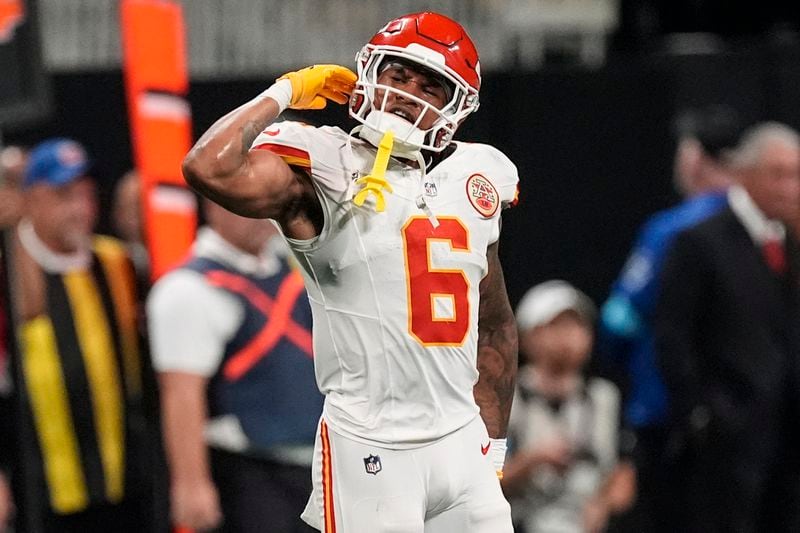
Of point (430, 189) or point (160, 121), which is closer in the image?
point (430, 189)

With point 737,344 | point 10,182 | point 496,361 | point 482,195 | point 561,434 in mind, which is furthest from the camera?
point 10,182

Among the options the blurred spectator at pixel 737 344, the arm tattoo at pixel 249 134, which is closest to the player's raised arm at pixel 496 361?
the arm tattoo at pixel 249 134

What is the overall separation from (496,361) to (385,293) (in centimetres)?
55

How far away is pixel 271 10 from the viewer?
888cm

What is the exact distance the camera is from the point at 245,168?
12.3 ft

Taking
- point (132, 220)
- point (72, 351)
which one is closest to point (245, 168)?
point (72, 351)

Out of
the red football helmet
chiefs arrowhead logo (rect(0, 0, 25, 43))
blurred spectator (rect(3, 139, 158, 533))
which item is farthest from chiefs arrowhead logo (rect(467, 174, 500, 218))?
blurred spectator (rect(3, 139, 158, 533))

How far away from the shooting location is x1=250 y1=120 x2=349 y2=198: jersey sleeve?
3832mm

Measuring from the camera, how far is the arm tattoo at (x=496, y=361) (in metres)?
4.31

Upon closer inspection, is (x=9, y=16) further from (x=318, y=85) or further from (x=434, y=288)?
(x=434, y=288)

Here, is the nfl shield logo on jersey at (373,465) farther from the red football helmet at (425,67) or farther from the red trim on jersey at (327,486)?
the red football helmet at (425,67)

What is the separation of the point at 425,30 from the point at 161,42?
343 cm

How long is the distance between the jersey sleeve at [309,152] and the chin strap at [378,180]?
0.15 ft

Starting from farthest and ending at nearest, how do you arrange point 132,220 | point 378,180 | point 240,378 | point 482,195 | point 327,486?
1. point 132,220
2. point 240,378
3. point 482,195
4. point 327,486
5. point 378,180
